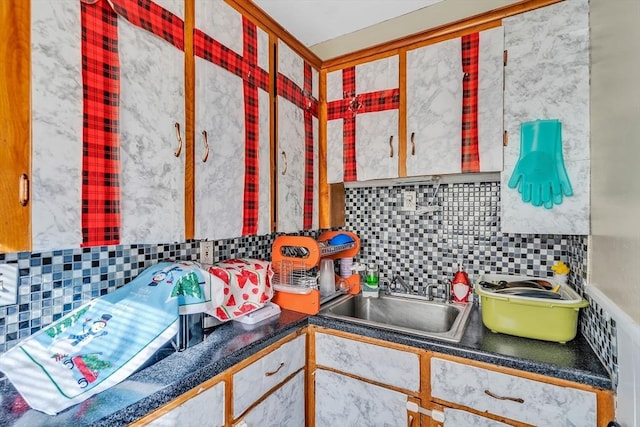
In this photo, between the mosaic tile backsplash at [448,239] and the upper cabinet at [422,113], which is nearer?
the upper cabinet at [422,113]

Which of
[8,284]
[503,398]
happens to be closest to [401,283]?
[503,398]

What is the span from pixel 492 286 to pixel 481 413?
1.77 ft

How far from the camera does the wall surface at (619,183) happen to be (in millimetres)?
860

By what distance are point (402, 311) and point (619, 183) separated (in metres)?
1.27

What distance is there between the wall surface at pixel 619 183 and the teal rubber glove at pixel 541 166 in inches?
5.1

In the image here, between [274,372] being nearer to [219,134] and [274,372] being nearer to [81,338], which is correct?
[81,338]

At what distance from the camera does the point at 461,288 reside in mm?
1846

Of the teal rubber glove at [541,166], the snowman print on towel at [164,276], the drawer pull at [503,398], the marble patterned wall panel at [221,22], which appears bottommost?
the drawer pull at [503,398]

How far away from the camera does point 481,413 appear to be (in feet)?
4.02

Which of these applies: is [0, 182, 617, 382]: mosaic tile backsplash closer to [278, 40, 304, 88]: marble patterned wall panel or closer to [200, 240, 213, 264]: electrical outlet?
[200, 240, 213, 264]: electrical outlet

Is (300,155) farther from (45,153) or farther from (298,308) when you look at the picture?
(45,153)

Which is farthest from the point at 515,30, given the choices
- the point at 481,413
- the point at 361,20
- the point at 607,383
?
the point at 481,413

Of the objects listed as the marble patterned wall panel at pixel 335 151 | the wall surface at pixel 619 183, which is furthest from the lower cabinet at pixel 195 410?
the marble patterned wall panel at pixel 335 151

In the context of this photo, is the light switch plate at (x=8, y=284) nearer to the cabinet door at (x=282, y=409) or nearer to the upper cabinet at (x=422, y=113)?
the cabinet door at (x=282, y=409)
